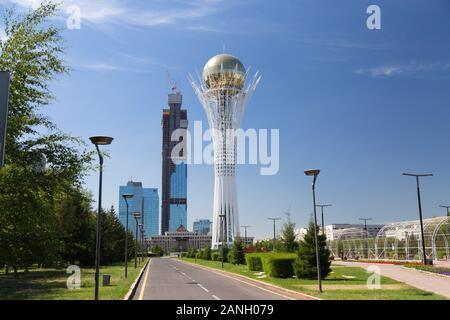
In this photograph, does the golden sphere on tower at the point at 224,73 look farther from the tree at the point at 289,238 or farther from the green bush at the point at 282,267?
the green bush at the point at 282,267

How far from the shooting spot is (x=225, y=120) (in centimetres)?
8469

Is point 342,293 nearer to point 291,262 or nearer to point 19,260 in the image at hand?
point 291,262

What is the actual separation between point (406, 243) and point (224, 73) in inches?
1934

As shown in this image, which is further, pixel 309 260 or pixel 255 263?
pixel 255 263

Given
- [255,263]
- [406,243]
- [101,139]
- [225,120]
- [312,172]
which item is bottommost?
[255,263]

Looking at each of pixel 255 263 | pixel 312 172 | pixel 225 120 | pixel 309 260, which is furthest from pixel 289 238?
pixel 225 120

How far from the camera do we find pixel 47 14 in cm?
2398

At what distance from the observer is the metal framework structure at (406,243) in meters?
48.4

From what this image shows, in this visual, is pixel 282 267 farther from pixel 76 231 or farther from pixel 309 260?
pixel 76 231

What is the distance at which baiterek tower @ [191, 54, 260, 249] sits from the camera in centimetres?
7975

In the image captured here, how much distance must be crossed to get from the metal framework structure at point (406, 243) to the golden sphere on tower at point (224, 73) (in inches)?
1466

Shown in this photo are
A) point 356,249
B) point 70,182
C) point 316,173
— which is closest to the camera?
point 316,173
